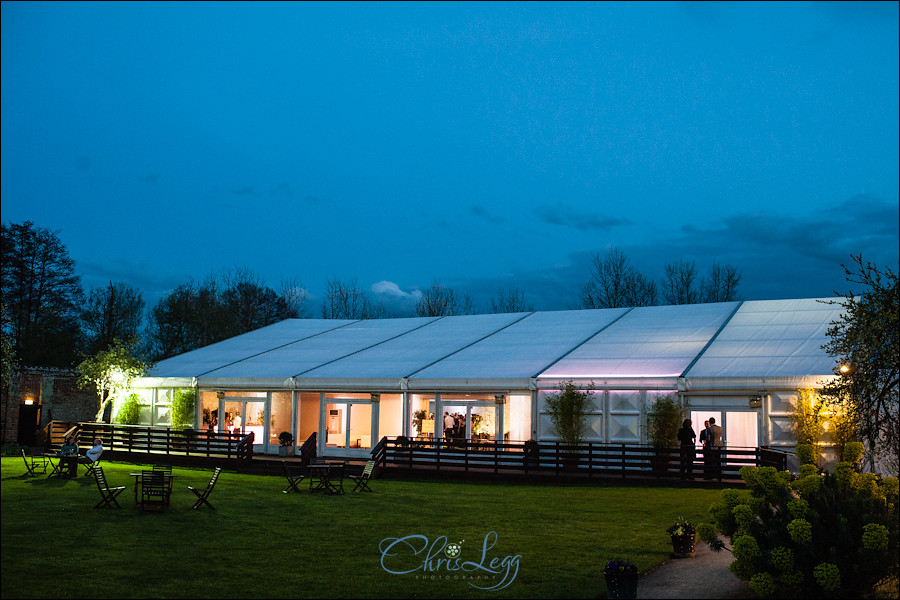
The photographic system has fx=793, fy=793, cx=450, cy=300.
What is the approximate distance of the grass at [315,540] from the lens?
7.64 metres

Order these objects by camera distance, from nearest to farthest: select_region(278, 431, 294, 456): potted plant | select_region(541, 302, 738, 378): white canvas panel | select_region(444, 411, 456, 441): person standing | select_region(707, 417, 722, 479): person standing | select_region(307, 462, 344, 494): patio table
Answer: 1. select_region(307, 462, 344, 494): patio table
2. select_region(707, 417, 722, 479): person standing
3. select_region(541, 302, 738, 378): white canvas panel
4. select_region(444, 411, 456, 441): person standing
5. select_region(278, 431, 294, 456): potted plant

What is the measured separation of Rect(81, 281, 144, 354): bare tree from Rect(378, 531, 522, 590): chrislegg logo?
32210 mm

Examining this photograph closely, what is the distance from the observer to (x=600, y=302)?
44.9m

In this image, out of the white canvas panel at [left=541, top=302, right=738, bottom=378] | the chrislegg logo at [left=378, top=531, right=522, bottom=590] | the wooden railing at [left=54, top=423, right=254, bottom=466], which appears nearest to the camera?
the chrislegg logo at [left=378, top=531, right=522, bottom=590]

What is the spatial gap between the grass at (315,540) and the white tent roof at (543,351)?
15.6ft

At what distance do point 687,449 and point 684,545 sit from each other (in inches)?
323

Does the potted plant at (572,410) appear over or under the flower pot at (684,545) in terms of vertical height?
over

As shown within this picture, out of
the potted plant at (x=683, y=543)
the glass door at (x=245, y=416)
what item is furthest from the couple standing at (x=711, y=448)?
the glass door at (x=245, y=416)

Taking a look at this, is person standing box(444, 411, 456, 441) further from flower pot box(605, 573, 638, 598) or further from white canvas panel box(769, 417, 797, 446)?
flower pot box(605, 573, 638, 598)

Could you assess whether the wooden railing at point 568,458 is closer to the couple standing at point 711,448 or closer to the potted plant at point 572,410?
the couple standing at point 711,448

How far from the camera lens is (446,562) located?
9.04 m

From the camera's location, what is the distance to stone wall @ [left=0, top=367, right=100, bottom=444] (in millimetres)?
26469

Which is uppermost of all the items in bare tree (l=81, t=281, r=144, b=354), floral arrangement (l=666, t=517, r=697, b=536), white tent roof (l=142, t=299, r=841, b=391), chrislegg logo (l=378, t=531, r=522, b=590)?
bare tree (l=81, t=281, r=144, b=354)

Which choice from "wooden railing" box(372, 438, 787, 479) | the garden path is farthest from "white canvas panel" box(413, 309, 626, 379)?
the garden path
